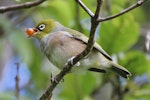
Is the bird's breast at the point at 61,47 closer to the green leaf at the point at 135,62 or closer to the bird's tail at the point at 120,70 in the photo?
the bird's tail at the point at 120,70

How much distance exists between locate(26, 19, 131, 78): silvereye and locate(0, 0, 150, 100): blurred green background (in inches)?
A: 18.2

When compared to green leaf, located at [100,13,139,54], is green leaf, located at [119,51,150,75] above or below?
below

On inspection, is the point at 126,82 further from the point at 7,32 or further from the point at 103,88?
the point at 7,32

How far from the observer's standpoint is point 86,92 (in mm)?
3455

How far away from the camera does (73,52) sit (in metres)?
2.66

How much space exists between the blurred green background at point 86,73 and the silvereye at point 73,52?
462 mm

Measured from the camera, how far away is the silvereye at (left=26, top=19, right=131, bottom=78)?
2.61m

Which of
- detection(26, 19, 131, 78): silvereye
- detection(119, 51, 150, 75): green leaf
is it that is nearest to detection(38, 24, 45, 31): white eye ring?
detection(26, 19, 131, 78): silvereye

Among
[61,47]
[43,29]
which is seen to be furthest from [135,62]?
[61,47]

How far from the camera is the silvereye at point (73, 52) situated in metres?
2.61

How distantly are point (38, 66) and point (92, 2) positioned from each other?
1.90 ft

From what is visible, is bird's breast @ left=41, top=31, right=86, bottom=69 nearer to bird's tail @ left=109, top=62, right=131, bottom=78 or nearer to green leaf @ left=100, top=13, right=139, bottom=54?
bird's tail @ left=109, top=62, right=131, bottom=78

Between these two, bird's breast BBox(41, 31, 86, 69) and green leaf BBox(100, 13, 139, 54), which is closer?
bird's breast BBox(41, 31, 86, 69)

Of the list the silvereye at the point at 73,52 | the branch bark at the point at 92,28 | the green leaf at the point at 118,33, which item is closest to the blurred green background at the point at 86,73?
the green leaf at the point at 118,33
